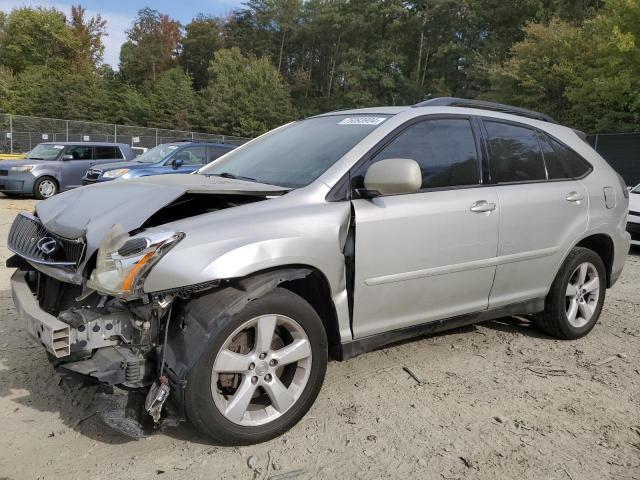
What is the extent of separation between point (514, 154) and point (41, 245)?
3.16 m

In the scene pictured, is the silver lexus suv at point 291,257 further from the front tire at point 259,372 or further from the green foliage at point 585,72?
the green foliage at point 585,72

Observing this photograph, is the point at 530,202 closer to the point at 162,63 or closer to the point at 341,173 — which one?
the point at 341,173

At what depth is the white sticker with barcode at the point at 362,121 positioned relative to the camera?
11.1 feet

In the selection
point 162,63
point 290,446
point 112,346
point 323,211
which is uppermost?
point 162,63

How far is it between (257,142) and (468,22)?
4837cm

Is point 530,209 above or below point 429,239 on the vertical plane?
above

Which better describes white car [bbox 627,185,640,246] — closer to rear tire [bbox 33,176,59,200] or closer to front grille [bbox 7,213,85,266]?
front grille [bbox 7,213,85,266]

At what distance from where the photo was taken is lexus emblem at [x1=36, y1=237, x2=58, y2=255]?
2713 mm

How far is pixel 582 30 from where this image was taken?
21.8m

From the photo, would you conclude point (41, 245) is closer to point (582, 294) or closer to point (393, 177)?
point (393, 177)

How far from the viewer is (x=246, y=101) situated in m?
48.1

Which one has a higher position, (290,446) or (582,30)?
(582,30)

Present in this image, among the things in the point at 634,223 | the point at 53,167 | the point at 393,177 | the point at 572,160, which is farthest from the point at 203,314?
the point at 53,167

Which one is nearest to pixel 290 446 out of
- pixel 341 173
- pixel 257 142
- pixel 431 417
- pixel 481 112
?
pixel 431 417
